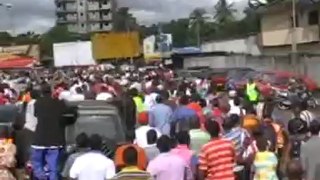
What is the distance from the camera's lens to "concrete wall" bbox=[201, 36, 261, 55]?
8605 cm

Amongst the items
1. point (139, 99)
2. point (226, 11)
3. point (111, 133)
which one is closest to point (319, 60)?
point (139, 99)

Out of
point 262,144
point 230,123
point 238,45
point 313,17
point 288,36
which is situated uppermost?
point 313,17

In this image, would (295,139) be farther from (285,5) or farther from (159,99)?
(285,5)

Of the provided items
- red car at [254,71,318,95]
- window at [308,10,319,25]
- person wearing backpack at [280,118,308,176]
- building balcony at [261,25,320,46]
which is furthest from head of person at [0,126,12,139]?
window at [308,10,319,25]

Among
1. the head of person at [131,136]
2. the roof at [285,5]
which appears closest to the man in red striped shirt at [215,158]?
the head of person at [131,136]

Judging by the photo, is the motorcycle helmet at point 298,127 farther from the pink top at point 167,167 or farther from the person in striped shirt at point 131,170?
the person in striped shirt at point 131,170

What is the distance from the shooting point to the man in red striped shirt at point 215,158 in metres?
10.1

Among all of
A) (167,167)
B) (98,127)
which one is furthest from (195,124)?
(167,167)

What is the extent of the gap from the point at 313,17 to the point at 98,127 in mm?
55376

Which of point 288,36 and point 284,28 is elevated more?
point 284,28

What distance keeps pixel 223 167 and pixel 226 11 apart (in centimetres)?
15992

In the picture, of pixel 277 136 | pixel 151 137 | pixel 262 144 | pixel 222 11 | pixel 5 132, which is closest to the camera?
pixel 262 144

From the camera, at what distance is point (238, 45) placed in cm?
9406

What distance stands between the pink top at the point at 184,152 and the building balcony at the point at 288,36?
183 ft
